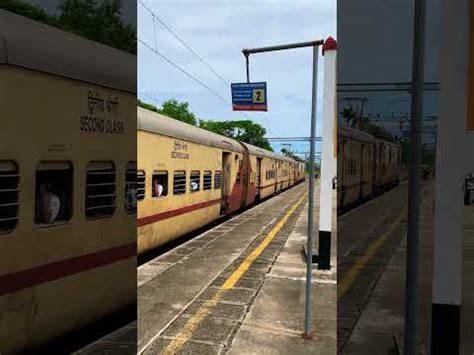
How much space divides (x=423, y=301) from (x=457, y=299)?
76cm

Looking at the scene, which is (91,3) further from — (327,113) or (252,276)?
(252,276)

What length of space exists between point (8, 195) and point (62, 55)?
→ 3.48ft

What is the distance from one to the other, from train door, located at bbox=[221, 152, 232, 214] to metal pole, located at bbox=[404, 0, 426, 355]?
11.6 metres

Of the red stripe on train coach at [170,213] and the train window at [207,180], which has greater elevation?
the train window at [207,180]

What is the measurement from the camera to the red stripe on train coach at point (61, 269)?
3.54 m

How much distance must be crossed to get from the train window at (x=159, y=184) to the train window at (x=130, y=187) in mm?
3435

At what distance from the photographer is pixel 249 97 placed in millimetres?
22312

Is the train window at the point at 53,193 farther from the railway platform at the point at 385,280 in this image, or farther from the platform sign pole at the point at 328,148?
the platform sign pole at the point at 328,148

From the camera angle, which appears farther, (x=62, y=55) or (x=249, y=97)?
(x=249, y=97)

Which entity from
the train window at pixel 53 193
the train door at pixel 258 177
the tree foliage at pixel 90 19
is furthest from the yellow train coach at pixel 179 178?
the train door at pixel 258 177

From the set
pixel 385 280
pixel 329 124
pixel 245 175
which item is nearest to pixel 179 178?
pixel 329 124

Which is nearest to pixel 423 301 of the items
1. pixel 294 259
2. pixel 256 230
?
pixel 294 259

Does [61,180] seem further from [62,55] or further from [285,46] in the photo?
[285,46]

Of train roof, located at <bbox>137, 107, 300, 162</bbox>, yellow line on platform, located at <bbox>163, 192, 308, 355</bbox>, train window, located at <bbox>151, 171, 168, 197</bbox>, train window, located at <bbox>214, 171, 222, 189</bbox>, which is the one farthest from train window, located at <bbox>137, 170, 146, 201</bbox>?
train window, located at <bbox>214, 171, 222, 189</bbox>
